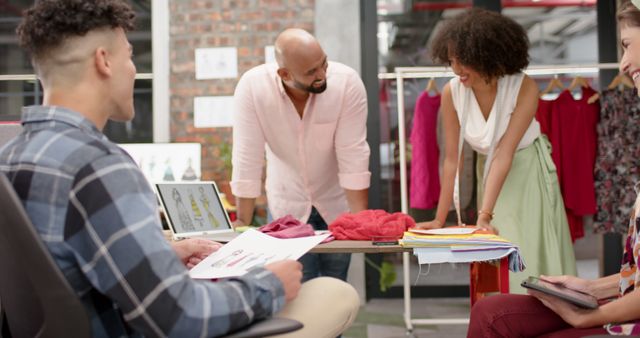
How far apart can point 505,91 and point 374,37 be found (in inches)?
103

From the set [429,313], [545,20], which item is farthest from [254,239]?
[545,20]

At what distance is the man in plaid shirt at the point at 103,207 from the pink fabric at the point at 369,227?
3.30 ft

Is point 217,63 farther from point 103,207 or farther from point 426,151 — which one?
point 103,207

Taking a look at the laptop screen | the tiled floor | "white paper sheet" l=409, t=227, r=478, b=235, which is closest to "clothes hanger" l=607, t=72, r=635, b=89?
the tiled floor

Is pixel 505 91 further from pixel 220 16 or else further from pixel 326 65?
pixel 220 16

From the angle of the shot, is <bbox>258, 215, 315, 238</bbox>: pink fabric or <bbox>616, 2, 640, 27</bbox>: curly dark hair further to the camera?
<bbox>258, 215, 315, 238</bbox>: pink fabric

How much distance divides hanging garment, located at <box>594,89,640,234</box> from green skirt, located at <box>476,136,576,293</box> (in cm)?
144

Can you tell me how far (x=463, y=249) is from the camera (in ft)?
7.19

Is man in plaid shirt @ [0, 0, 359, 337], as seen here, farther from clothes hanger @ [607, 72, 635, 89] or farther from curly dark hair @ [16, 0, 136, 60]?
clothes hanger @ [607, 72, 635, 89]

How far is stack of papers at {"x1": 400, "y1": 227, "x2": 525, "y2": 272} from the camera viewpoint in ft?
7.09

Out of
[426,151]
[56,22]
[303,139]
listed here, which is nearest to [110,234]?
[56,22]

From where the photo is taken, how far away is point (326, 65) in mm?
2936

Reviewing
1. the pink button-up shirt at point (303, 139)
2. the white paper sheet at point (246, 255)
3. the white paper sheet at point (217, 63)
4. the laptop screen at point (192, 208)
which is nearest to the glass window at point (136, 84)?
the white paper sheet at point (217, 63)

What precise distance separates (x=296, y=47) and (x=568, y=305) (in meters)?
1.44
